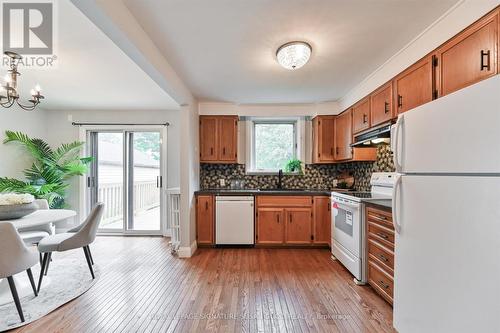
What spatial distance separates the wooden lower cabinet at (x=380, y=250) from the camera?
2.10 m

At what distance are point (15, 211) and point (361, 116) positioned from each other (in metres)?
4.08

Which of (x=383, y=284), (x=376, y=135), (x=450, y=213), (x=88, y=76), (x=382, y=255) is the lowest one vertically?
(x=383, y=284)

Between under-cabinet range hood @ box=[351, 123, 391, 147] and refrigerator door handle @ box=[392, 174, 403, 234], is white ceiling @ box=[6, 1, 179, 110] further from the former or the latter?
under-cabinet range hood @ box=[351, 123, 391, 147]

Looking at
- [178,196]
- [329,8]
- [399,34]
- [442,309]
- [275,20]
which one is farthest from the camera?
[178,196]

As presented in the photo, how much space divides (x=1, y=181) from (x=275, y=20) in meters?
4.79

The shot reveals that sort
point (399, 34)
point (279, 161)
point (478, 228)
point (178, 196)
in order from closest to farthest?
point (478, 228)
point (399, 34)
point (178, 196)
point (279, 161)

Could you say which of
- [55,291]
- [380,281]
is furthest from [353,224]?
[55,291]

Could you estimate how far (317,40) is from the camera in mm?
2139

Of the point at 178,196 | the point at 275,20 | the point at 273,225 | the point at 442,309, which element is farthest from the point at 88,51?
the point at 442,309

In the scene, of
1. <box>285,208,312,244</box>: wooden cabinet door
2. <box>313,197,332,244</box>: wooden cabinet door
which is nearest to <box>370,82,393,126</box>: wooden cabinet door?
<box>313,197,332,244</box>: wooden cabinet door

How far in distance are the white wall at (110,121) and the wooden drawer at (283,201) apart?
5.93 ft

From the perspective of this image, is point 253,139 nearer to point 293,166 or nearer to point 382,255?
point 293,166

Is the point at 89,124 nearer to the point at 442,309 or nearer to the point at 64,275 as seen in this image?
the point at 64,275

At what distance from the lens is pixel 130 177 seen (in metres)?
4.56
